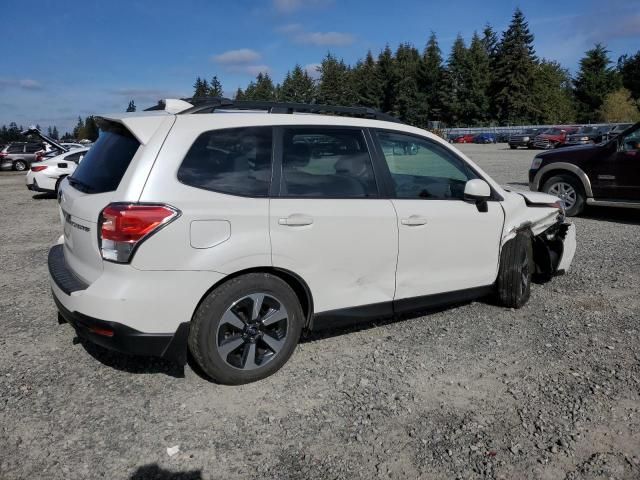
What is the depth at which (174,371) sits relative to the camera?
12.0 feet

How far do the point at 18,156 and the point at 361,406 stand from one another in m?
32.7

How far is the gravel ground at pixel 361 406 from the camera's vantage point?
106 inches

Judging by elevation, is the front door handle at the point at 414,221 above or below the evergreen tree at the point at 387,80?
below

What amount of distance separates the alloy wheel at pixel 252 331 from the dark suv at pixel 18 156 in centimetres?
3153

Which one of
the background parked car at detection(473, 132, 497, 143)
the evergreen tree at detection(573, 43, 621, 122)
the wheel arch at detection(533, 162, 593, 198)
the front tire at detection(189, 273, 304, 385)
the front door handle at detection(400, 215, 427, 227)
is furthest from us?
the evergreen tree at detection(573, 43, 621, 122)

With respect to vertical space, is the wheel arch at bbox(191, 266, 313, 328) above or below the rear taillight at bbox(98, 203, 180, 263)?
below

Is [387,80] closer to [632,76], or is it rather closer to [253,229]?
[632,76]

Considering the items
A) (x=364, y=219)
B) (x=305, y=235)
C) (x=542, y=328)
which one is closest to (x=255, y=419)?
(x=305, y=235)

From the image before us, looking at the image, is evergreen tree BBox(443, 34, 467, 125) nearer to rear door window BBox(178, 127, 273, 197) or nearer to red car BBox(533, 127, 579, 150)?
red car BBox(533, 127, 579, 150)

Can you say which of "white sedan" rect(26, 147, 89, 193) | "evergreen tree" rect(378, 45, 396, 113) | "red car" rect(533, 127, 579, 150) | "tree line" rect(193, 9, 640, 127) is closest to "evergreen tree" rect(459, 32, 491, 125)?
"tree line" rect(193, 9, 640, 127)

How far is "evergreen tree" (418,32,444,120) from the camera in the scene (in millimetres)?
98062

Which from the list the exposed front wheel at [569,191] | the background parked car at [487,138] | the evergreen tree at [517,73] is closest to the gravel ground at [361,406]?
the exposed front wheel at [569,191]

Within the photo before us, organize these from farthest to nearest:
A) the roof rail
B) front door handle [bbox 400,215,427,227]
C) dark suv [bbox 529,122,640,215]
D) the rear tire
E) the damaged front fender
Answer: dark suv [bbox 529,122,640,215] → the damaged front fender → the rear tire → front door handle [bbox 400,215,427,227] → the roof rail

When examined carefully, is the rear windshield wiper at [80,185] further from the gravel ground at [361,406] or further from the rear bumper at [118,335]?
the gravel ground at [361,406]
